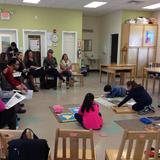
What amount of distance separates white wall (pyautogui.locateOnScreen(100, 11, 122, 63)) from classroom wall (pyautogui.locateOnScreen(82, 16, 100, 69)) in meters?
0.24

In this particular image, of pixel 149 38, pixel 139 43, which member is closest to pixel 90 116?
pixel 139 43

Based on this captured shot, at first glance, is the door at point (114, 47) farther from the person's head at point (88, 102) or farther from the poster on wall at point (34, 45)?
the person's head at point (88, 102)

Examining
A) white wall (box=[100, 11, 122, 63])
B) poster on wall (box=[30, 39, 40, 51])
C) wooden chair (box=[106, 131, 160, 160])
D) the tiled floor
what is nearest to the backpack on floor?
wooden chair (box=[106, 131, 160, 160])

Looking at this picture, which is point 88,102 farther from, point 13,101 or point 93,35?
point 93,35

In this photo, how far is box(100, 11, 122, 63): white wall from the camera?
940 centimetres

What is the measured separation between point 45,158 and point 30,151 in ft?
0.46

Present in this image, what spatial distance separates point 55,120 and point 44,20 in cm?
548

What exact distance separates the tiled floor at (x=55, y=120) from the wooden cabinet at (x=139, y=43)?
3.11m

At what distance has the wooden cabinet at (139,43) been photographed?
29.4 feet

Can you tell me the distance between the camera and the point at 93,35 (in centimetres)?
1108

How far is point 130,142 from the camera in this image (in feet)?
5.78

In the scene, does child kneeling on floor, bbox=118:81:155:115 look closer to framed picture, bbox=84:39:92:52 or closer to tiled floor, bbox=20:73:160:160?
tiled floor, bbox=20:73:160:160

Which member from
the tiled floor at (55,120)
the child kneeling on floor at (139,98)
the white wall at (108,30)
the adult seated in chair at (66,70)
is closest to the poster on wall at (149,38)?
the white wall at (108,30)

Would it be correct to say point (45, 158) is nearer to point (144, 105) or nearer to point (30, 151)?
point (30, 151)
